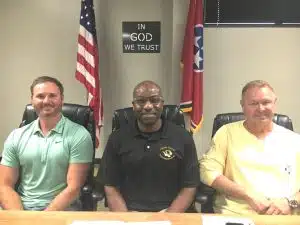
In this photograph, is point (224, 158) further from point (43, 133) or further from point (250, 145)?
point (43, 133)

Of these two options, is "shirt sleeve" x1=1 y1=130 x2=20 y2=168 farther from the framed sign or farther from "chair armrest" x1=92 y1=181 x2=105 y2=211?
the framed sign

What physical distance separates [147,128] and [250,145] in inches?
24.0

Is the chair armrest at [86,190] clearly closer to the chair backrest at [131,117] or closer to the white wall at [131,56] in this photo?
the chair backrest at [131,117]

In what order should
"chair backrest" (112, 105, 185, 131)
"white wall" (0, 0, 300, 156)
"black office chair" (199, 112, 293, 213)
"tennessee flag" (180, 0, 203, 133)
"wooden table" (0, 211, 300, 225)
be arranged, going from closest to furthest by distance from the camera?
"wooden table" (0, 211, 300, 225)
"black office chair" (199, 112, 293, 213)
"chair backrest" (112, 105, 185, 131)
"tennessee flag" (180, 0, 203, 133)
"white wall" (0, 0, 300, 156)

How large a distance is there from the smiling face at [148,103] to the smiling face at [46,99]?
48cm

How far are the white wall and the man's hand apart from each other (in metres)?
1.81

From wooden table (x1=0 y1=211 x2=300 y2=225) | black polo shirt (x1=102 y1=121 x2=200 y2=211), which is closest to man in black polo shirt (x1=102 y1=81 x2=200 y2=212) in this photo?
black polo shirt (x1=102 y1=121 x2=200 y2=211)

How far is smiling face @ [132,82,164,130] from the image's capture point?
2.12m

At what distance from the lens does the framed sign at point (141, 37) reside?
3662mm

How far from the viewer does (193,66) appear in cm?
340

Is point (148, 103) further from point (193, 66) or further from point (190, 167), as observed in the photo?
point (193, 66)

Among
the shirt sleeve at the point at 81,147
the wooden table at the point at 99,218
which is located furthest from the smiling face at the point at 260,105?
the shirt sleeve at the point at 81,147

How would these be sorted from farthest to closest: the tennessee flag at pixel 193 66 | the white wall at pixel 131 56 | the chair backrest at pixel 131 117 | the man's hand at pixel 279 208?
the white wall at pixel 131 56, the tennessee flag at pixel 193 66, the chair backrest at pixel 131 117, the man's hand at pixel 279 208

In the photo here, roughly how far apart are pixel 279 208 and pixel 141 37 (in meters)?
2.25
